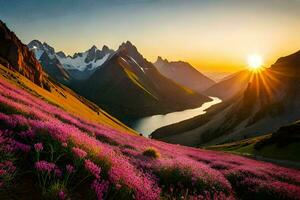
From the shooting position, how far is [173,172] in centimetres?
1159

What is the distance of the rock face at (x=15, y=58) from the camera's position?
251 feet

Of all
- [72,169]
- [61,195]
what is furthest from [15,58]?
[61,195]

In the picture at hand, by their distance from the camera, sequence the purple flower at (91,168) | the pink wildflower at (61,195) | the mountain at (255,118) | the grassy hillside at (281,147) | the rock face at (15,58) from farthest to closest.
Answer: the mountain at (255,118) < the rock face at (15,58) < the grassy hillside at (281,147) < the purple flower at (91,168) < the pink wildflower at (61,195)

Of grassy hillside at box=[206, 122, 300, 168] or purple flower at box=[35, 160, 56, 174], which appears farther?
grassy hillside at box=[206, 122, 300, 168]

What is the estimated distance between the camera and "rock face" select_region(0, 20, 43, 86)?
76438 millimetres

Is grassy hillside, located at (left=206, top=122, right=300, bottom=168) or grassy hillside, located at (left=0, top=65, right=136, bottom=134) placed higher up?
grassy hillside, located at (left=206, top=122, right=300, bottom=168)

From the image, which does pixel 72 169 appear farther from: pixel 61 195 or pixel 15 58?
pixel 15 58

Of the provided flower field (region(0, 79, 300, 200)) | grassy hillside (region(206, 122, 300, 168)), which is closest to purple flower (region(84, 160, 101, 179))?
flower field (region(0, 79, 300, 200))

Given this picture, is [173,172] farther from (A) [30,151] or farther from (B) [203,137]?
(B) [203,137]

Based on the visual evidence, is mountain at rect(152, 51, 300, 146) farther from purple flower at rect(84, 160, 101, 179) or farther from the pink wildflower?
the pink wildflower

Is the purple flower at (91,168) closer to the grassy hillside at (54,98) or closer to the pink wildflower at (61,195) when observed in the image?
the pink wildflower at (61,195)

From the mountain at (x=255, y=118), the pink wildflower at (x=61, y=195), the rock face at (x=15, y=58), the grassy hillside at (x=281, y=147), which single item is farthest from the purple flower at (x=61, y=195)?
the mountain at (x=255, y=118)

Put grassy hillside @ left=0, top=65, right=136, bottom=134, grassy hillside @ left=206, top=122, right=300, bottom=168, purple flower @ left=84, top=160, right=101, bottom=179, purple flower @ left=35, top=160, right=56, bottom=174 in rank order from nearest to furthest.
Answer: purple flower @ left=35, top=160, right=56, bottom=174 < purple flower @ left=84, top=160, right=101, bottom=179 < grassy hillside @ left=0, top=65, right=136, bottom=134 < grassy hillside @ left=206, top=122, right=300, bottom=168

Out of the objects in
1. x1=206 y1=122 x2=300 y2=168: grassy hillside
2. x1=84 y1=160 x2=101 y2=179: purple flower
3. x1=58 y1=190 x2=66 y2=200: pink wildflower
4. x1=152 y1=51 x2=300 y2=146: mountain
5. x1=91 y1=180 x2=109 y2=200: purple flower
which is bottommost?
x1=58 y1=190 x2=66 y2=200: pink wildflower
